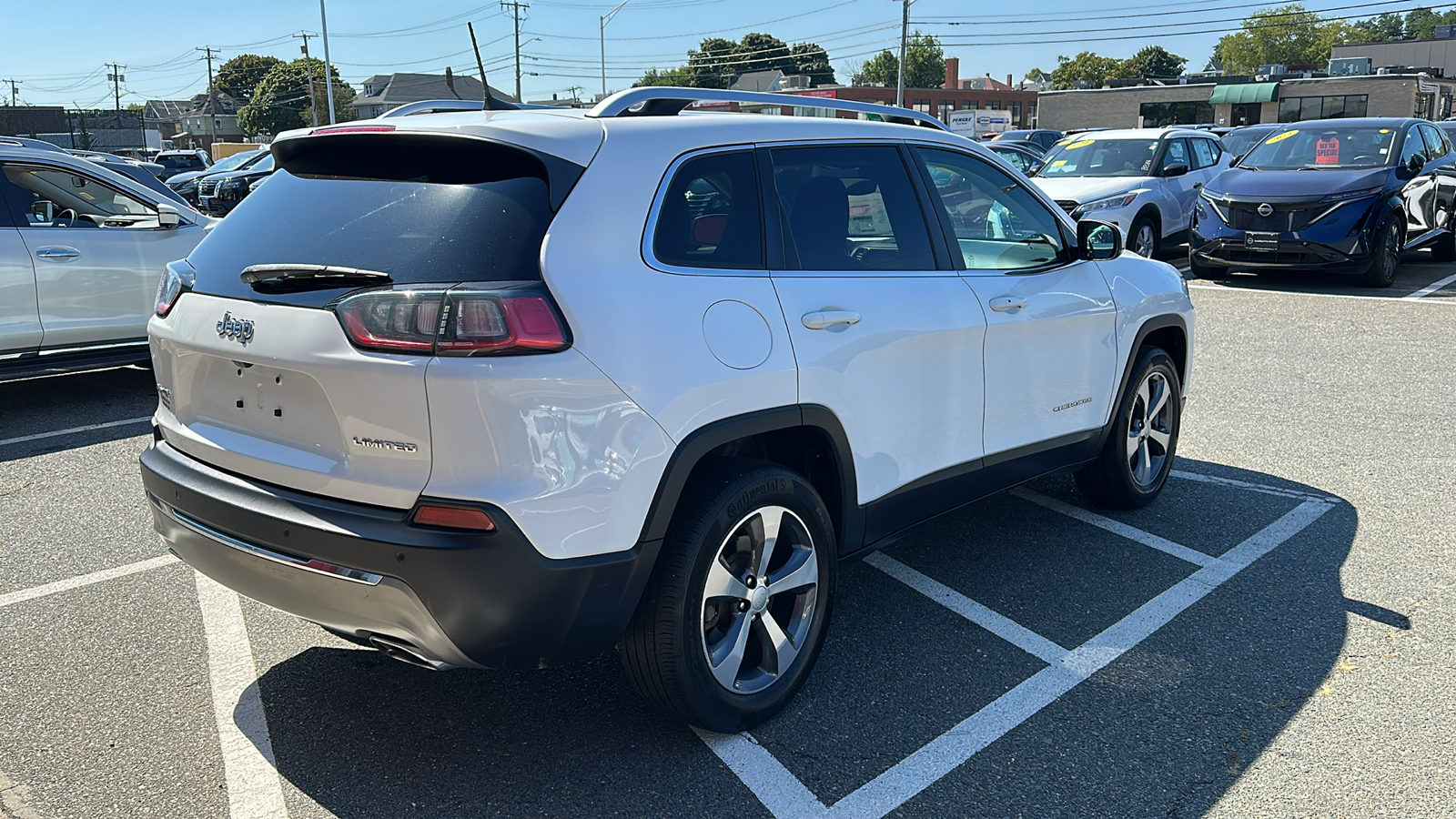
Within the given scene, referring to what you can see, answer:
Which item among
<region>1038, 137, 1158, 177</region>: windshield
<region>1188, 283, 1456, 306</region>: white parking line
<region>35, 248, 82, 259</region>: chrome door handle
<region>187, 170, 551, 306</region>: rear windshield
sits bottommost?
<region>1188, 283, 1456, 306</region>: white parking line

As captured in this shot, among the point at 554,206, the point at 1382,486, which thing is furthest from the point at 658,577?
the point at 1382,486

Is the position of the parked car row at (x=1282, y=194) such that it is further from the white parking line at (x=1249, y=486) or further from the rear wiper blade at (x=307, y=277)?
the rear wiper blade at (x=307, y=277)

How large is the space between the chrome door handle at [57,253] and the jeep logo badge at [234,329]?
521 centimetres

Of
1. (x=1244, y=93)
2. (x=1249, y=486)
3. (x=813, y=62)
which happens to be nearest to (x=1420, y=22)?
(x=813, y=62)

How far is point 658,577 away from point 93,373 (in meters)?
7.47

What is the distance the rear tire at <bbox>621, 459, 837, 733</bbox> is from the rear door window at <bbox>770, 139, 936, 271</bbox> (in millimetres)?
731

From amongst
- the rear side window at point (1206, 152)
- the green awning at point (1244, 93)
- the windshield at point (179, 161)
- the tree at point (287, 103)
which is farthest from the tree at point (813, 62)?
the rear side window at point (1206, 152)

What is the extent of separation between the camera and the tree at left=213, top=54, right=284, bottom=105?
127438 millimetres

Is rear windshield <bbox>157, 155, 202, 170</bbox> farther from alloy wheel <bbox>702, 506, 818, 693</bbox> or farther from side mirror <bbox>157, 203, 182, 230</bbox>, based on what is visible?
alloy wheel <bbox>702, 506, 818, 693</bbox>

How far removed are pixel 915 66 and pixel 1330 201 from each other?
134430 mm

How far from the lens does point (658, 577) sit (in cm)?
287

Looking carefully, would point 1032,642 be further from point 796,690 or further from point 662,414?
point 662,414

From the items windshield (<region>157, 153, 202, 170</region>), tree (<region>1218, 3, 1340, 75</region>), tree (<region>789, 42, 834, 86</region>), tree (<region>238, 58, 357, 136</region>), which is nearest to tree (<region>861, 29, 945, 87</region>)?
tree (<region>789, 42, 834, 86</region>)

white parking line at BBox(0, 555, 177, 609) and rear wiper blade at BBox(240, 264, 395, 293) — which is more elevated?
rear wiper blade at BBox(240, 264, 395, 293)
